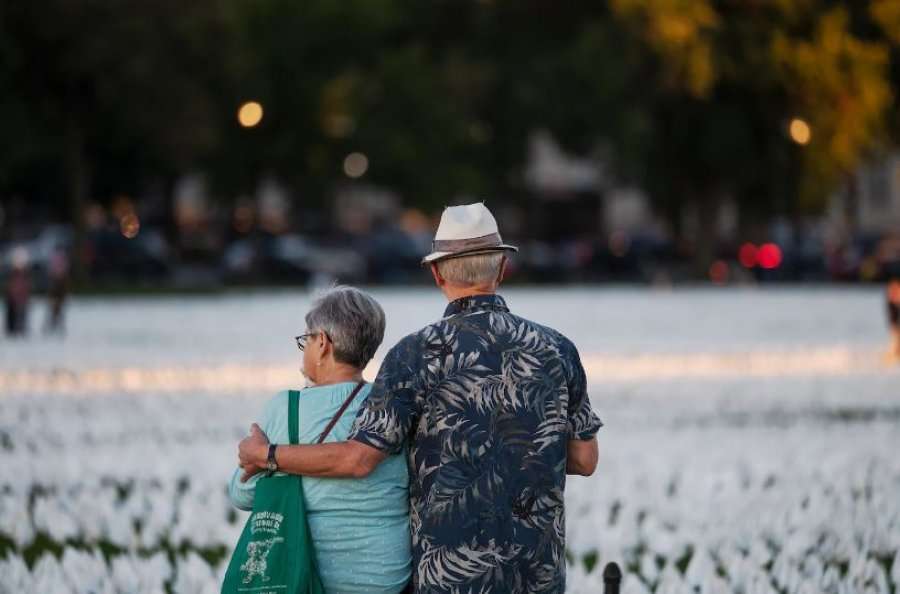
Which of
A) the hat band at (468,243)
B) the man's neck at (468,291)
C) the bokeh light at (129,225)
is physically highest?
the bokeh light at (129,225)

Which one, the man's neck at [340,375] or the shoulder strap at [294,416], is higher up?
the man's neck at [340,375]

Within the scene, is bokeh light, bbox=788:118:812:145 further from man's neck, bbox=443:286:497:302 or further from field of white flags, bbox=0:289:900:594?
man's neck, bbox=443:286:497:302

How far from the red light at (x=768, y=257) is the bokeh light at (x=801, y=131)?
10.5m

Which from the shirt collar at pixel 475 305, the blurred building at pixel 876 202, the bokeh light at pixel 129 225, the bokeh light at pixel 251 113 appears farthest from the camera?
the blurred building at pixel 876 202

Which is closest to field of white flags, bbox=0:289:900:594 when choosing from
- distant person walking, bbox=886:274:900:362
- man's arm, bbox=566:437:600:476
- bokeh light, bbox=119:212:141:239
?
distant person walking, bbox=886:274:900:362

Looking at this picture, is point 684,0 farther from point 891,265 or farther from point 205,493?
point 205,493

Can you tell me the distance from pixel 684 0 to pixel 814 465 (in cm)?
3217

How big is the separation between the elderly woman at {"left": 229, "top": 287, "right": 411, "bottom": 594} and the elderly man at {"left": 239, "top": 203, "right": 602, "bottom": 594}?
3.7 inches

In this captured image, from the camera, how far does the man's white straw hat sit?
546 cm

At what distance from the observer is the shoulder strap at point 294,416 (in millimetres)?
5461

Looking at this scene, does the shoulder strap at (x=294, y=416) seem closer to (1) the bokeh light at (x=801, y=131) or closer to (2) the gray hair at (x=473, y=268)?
(2) the gray hair at (x=473, y=268)

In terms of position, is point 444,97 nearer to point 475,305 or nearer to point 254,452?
point 475,305

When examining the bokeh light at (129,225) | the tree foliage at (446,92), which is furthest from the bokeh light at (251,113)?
the bokeh light at (129,225)

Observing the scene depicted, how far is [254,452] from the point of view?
211 inches
